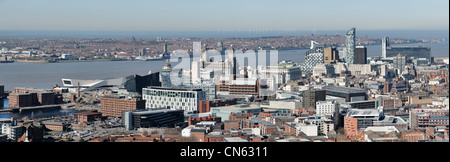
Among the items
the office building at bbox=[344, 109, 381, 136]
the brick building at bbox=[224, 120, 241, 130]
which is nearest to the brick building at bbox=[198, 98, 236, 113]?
the brick building at bbox=[224, 120, 241, 130]

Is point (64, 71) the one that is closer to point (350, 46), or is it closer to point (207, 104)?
point (350, 46)

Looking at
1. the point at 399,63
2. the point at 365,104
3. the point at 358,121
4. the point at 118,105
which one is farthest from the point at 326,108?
the point at 399,63

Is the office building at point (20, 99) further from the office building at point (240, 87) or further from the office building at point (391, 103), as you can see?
the office building at point (391, 103)

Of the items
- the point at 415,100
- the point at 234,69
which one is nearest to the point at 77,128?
the point at 415,100

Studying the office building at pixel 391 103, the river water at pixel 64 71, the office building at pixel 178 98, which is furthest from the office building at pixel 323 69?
the office building at pixel 178 98

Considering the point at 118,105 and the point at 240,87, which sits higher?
the point at 240,87
